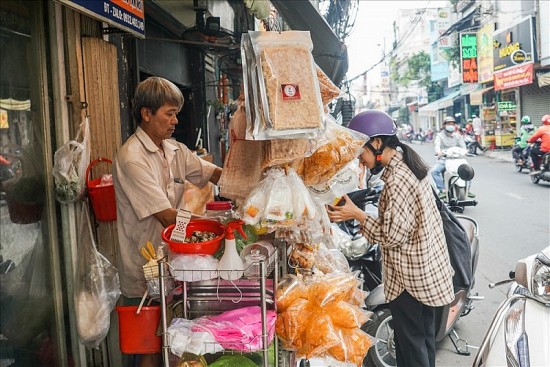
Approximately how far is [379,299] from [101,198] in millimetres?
2188

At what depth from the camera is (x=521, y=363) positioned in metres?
2.48

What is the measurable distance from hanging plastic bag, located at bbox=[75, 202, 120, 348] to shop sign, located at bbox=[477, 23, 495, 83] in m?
26.9

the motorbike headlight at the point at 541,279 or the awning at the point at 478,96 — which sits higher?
the awning at the point at 478,96

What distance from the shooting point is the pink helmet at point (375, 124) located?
298 cm

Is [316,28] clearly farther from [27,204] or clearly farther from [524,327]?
[524,327]

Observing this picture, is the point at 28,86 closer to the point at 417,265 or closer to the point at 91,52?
the point at 91,52

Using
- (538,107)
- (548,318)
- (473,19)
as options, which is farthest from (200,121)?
(473,19)

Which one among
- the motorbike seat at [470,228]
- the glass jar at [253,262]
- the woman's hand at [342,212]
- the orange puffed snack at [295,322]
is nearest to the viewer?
the glass jar at [253,262]

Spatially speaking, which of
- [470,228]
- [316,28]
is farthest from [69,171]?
[470,228]

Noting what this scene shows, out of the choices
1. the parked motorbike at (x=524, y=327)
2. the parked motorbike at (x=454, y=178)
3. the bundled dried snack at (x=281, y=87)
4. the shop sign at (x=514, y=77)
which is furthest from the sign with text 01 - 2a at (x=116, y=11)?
the shop sign at (x=514, y=77)

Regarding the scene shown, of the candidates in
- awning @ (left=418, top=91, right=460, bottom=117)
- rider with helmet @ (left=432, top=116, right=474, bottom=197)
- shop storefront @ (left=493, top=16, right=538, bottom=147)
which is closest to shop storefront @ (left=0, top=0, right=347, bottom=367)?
rider with helmet @ (left=432, top=116, right=474, bottom=197)

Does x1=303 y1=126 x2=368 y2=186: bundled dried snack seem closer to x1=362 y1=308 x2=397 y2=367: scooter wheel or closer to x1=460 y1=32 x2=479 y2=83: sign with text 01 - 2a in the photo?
x1=362 y1=308 x2=397 y2=367: scooter wheel

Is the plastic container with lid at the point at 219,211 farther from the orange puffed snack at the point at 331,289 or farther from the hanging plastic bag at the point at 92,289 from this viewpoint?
the hanging plastic bag at the point at 92,289

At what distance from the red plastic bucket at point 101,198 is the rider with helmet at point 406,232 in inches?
54.4
